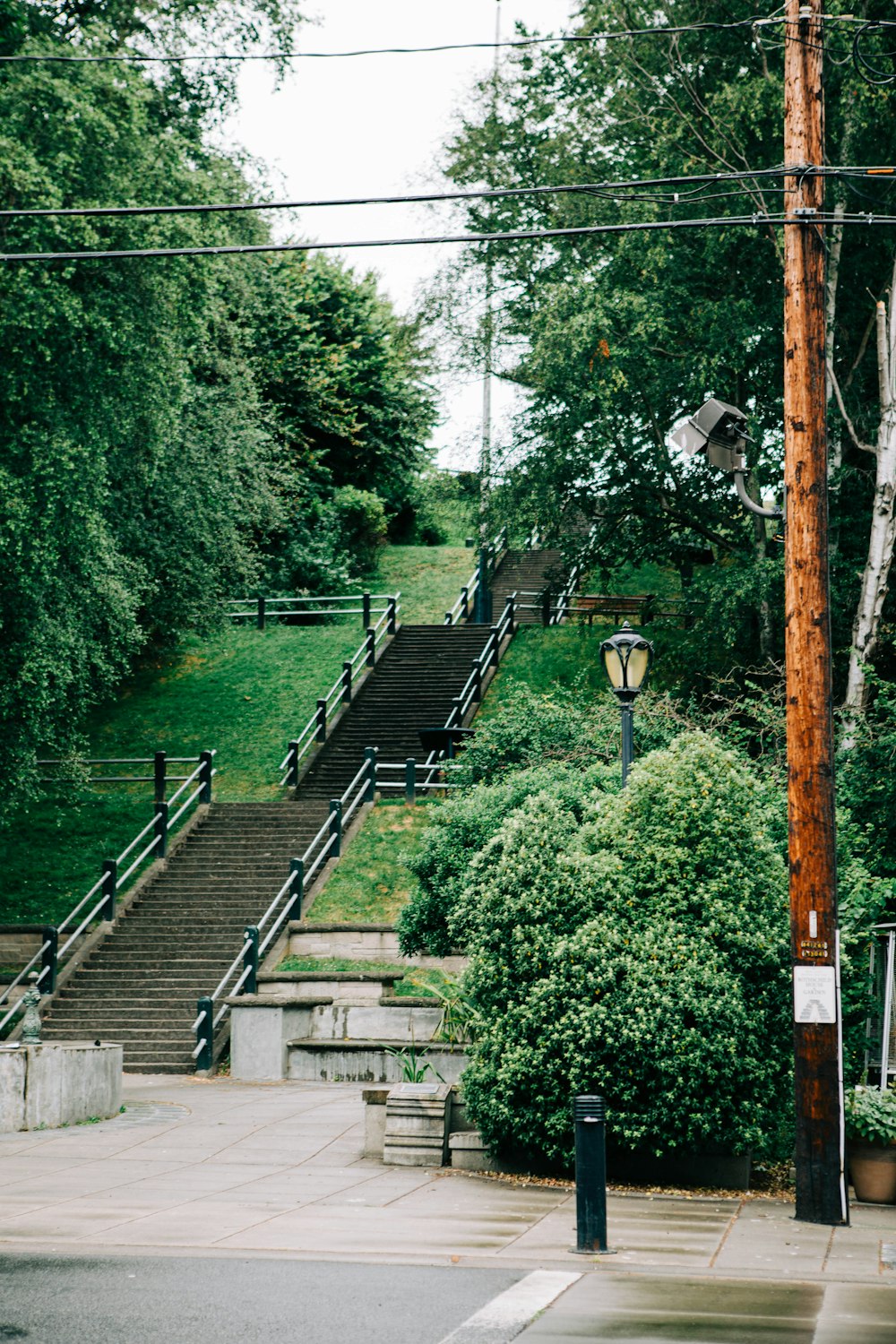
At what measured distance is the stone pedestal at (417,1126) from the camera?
39.0 ft

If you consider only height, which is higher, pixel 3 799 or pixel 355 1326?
pixel 3 799

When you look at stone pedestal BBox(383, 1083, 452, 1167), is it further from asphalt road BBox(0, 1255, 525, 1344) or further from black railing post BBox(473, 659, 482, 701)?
black railing post BBox(473, 659, 482, 701)

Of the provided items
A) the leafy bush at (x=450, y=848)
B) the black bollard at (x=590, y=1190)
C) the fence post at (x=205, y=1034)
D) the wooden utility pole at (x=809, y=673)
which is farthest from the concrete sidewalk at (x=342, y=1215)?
the fence post at (x=205, y=1034)

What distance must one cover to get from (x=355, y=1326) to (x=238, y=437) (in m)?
24.0

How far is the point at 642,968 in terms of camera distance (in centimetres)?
1082

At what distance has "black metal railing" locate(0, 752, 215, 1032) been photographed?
19.8 metres

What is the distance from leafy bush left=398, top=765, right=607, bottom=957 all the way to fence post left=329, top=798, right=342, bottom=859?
5.65 meters

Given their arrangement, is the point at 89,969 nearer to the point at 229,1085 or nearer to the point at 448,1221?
the point at 229,1085

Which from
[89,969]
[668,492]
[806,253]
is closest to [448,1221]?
[806,253]

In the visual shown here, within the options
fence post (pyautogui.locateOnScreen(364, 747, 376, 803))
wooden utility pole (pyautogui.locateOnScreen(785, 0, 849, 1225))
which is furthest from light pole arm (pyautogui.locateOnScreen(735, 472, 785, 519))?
fence post (pyautogui.locateOnScreen(364, 747, 376, 803))

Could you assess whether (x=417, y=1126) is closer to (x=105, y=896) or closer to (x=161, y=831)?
(x=105, y=896)

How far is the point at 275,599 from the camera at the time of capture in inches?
1465

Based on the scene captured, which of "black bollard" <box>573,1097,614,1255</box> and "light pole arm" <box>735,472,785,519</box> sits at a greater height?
"light pole arm" <box>735,472,785,519</box>

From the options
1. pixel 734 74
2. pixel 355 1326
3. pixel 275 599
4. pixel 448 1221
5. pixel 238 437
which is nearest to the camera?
pixel 355 1326
